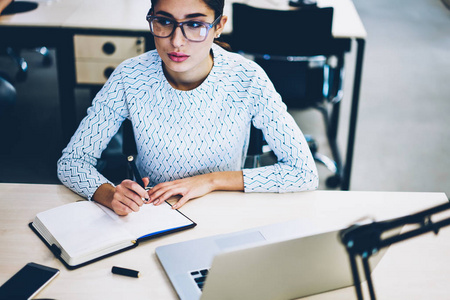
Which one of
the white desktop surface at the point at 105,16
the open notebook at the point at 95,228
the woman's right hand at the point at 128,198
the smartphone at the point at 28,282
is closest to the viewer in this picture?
the smartphone at the point at 28,282

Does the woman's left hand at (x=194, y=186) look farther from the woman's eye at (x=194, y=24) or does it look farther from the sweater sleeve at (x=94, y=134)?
the woman's eye at (x=194, y=24)

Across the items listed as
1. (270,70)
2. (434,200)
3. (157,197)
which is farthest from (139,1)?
(434,200)

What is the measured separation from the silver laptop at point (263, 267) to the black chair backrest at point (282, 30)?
4.91ft

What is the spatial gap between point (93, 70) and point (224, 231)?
1.64m

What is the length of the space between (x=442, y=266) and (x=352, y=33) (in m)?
1.66

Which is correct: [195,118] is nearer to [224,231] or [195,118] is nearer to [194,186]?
[194,186]

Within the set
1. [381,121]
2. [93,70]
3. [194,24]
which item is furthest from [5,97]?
[381,121]

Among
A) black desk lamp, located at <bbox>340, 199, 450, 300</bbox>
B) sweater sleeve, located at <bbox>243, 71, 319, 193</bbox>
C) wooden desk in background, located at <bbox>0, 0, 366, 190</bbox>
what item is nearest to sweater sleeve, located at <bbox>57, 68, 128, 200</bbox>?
sweater sleeve, located at <bbox>243, 71, 319, 193</bbox>

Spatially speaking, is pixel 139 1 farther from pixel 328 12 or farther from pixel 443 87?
pixel 443 87

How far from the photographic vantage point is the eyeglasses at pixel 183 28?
4.52 ft

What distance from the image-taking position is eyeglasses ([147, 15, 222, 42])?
1.38 metres

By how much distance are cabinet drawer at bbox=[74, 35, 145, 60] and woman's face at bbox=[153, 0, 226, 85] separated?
1192mm

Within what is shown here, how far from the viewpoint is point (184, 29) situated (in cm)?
138

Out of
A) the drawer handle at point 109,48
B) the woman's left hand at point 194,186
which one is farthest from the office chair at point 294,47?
the woman's left hand at point 194,186
